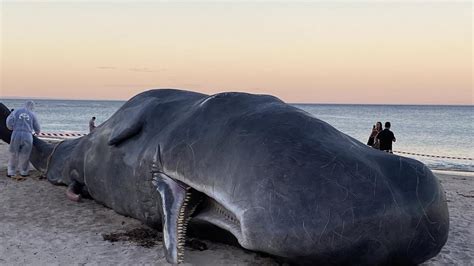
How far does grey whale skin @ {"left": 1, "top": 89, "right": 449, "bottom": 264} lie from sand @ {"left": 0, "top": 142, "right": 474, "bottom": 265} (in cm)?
63

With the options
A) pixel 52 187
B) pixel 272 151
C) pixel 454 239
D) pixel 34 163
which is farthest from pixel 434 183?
pixel 34 163

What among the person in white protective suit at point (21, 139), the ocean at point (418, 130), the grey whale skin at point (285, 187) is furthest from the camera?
the ocean at point (418, 130)

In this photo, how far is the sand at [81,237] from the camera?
6.36 metres

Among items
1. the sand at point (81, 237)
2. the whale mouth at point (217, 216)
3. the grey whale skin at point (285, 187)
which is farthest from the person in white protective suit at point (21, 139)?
the whale mouth at point (217, 216)

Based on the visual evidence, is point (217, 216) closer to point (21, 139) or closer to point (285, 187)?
point (285, 187)

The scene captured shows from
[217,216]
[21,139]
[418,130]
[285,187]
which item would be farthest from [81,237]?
[418,130]

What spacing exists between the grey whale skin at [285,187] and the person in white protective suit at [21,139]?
5.12m

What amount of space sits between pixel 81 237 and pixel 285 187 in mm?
3591

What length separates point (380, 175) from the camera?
5.04 m

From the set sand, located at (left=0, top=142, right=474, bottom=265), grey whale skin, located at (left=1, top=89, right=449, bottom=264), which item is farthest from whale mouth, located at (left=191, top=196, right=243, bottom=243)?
sand, located at (left=0, top=142, right=474, bottom=265)

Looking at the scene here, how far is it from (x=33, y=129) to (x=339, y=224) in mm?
A: 8916

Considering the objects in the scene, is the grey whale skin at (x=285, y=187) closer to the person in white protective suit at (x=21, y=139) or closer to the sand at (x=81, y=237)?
the sand at (x=81, y=237)

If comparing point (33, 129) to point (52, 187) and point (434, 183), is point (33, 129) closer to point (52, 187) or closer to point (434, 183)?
point (52, 187)

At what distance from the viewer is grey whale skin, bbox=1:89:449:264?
4777 millimetres
